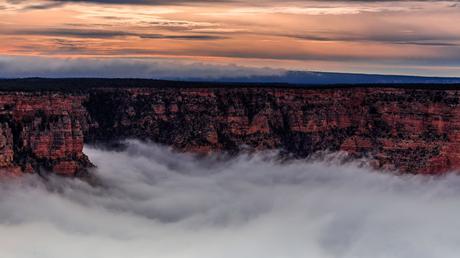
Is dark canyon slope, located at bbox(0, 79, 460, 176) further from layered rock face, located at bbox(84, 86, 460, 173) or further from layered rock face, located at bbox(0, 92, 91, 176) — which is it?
layered rock face, located at bbox(0, 92, 91, 176)

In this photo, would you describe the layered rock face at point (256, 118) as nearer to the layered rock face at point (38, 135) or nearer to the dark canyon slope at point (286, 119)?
the dark canyon slope at point (286, 119)

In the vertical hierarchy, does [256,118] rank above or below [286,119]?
above

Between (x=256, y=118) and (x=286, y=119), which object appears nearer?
(x=256, y=118)

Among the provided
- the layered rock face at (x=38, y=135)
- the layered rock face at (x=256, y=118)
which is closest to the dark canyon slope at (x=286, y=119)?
the layered rock face at (x=256, y=118)

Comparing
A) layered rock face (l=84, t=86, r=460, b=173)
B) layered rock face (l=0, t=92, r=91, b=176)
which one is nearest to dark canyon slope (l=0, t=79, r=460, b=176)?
layered rock face (l=84, t=86, r=460, b=173)

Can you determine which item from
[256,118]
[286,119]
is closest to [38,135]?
[256,118]

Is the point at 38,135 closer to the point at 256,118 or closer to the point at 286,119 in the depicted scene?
the point at 256,118

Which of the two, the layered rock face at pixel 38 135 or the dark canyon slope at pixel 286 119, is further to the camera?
the dark canyon slope at pixel 286 119

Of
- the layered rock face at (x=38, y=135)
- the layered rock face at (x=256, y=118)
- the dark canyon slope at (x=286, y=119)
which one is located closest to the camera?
the layered rock face at (x=38, y=135)
